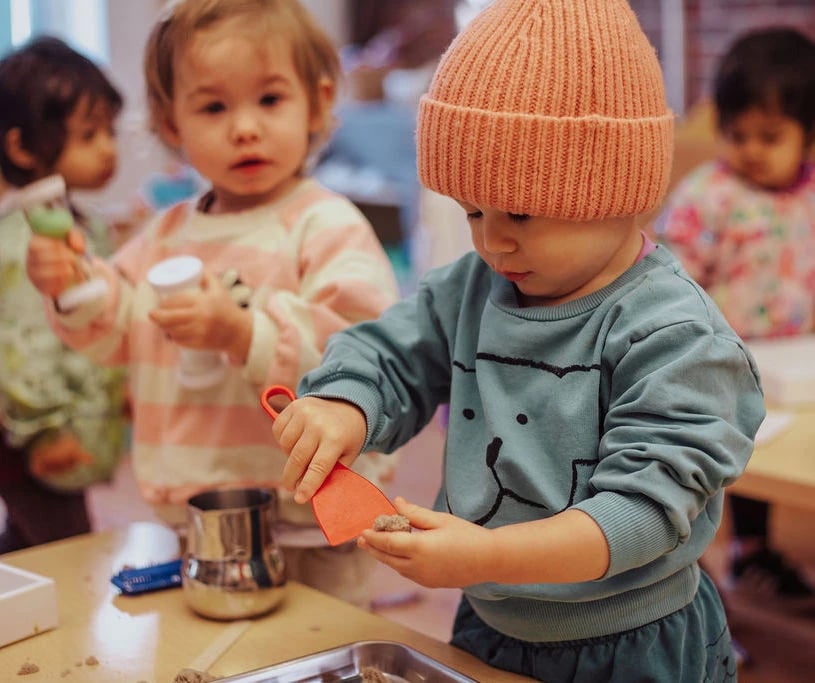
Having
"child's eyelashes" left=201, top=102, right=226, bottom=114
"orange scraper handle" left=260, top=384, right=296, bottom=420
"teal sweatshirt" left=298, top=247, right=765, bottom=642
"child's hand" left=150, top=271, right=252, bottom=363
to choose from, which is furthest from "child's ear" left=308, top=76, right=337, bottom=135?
"orange scraper handle" left=260, top=384, right=296, bottom=420

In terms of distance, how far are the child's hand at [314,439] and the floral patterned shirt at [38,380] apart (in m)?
1.01

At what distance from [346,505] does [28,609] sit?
37cm

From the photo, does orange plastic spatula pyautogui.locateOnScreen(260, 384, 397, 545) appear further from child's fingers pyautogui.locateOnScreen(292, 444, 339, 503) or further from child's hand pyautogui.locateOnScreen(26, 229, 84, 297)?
child's hand pyautogui.locateOnScreen(26, 229, 84, 297)

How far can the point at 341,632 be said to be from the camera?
3.29 feet

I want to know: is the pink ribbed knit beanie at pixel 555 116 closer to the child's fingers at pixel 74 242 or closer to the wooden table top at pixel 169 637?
the wooden table top at pixel 169 637

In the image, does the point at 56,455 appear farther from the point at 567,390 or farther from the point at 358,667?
the point at 567,390

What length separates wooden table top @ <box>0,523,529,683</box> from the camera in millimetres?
944

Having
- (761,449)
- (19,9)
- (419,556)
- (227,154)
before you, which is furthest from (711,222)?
(19,9)

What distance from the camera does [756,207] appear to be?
2.00m

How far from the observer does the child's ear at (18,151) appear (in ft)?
5.92

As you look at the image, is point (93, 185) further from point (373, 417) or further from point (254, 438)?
point (373, 417)

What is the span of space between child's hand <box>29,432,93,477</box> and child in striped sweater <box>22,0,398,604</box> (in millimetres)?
546

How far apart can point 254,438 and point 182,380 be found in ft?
0.34

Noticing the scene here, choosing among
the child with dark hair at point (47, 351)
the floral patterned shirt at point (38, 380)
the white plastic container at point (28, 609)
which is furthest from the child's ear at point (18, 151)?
the white plastic container at point (28, 609)
